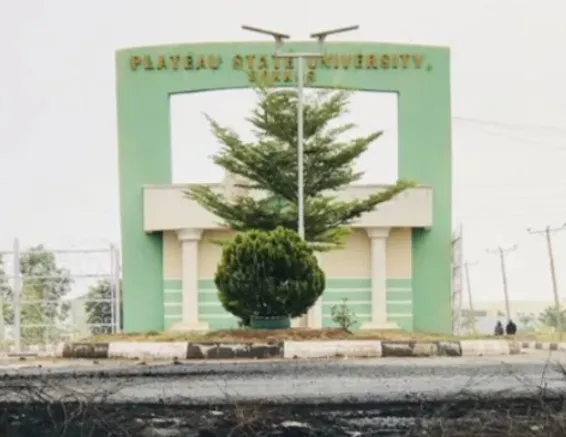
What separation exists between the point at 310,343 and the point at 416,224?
17115 mm

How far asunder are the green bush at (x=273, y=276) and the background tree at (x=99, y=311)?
9329 mm

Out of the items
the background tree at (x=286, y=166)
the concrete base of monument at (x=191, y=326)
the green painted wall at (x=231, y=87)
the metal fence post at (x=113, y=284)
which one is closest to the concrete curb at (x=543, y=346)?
the background tree at (x=286, y=166)

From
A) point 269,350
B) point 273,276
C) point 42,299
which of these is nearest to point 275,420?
point 269,350

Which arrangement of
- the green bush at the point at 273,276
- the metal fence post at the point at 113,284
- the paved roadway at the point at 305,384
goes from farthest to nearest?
the metal fence post at the point at 113,284 < the green bush at the point at 273,276 < the paved roadway at the point at 305,384

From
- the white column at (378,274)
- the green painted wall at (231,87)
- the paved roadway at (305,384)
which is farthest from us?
the green painted wall at (231,87)

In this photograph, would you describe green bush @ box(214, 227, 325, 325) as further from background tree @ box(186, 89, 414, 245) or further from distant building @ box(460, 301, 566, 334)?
distant building @ box(460, 301, 566, 334)

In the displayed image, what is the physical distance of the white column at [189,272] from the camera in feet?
82.9

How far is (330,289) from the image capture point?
25.5 m

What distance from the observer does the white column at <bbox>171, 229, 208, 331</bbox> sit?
2527 centimetres

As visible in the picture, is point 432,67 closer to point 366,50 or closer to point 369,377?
point 366,50

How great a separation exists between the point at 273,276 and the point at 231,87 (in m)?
15.0

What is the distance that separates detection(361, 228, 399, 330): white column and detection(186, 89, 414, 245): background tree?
5.42 metres

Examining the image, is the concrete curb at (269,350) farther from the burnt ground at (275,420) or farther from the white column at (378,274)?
the white column at (378,274)

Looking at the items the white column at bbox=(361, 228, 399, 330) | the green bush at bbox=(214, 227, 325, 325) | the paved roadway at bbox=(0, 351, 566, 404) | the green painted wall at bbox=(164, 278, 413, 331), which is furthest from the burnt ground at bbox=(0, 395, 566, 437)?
the green painted wall at bbox=(164, 278, 413, 331)
